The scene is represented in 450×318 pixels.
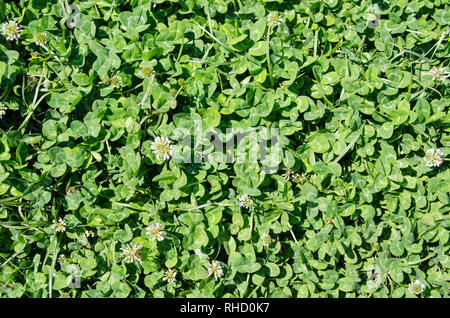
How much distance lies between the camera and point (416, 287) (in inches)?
98.0

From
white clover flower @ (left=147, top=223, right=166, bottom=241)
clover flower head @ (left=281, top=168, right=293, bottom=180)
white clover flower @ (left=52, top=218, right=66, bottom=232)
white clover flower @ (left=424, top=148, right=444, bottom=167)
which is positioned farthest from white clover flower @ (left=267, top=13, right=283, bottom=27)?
white clover flower @ (left=52, top=218, right=66, bottom=232)

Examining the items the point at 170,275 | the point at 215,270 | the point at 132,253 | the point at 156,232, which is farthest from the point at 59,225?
the point at 215,270

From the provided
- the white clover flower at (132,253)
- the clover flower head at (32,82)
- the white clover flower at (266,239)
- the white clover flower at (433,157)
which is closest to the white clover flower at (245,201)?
the white clover flower at (266,239)

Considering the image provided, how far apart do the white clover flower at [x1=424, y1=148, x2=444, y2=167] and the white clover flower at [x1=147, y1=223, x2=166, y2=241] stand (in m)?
1.69

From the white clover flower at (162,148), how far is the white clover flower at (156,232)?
40 centimetres

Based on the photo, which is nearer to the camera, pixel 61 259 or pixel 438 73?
pixel 61 259

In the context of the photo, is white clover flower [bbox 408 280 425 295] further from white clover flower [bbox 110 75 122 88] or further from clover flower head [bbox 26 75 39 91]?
clover flower head [bbox 26 75 39 91]

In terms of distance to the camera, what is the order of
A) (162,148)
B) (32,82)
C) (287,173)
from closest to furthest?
(162,148)
(32,82)
(287,173)

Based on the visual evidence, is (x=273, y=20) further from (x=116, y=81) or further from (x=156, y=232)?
(x=156, y=232)

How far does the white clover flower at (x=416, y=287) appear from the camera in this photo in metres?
2.49

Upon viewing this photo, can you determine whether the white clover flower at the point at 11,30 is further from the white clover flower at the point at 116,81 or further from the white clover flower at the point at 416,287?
the white clover flower at the point at 416,287

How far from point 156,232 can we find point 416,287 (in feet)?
5.46

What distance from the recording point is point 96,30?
2393 millimetres
